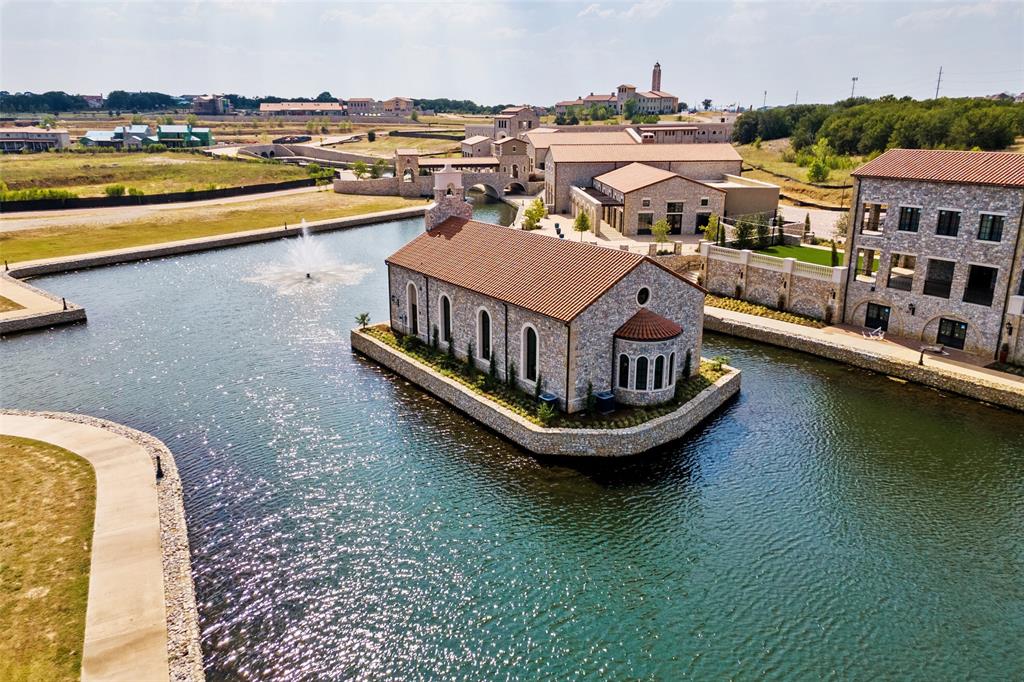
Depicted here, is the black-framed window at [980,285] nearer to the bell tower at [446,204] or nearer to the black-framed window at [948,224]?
the black-framed window at [948,224]

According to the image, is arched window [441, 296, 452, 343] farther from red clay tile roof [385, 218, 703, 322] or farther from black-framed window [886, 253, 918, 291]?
black-framed window [886, 253, 918, 291]

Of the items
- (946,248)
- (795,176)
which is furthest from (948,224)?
(795,176)

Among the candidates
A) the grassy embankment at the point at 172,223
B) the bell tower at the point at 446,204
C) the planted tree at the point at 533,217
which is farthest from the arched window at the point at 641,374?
the grassy embankment at the point at 172,223

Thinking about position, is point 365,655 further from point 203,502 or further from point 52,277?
point 52,277

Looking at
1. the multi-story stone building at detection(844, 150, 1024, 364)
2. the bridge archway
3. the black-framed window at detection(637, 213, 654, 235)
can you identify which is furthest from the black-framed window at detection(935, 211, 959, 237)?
the bridge archway

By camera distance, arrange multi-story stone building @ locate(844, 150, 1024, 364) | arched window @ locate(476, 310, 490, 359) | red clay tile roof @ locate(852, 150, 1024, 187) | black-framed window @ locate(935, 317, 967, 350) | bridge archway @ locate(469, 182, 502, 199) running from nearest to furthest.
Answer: arched window @ locate(476, 310, 490, 359)
red clay tile roof @ locate(852, 150, 1024, 187)
multi-story stone building @ locate(844, 150, 1024, 364)
black-framed window @ locate(935, 317, 967, 350)
bridge archway @ locate(469, 182, 502, 199)

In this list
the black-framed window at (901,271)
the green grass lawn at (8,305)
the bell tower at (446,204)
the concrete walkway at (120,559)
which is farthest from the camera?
the green grass lawn at (8,305)
